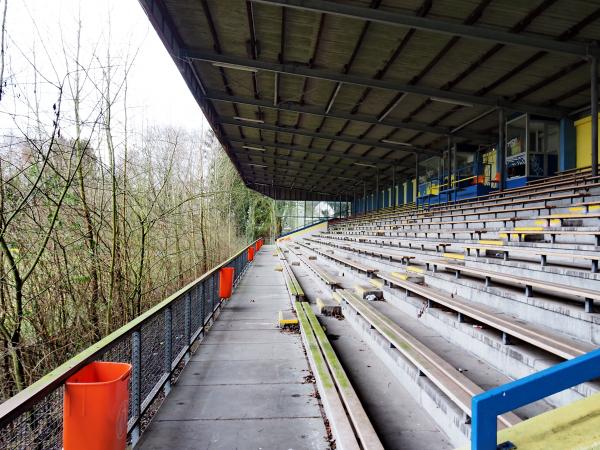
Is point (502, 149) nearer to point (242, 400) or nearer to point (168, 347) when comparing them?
point (242, 400)

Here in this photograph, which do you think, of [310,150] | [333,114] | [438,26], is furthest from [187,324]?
[310,150]

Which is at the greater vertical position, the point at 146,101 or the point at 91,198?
the point at 146,101

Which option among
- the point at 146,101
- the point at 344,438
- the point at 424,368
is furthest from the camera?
the point at 146,101

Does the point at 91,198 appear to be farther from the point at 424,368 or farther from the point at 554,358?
the point at 554,358

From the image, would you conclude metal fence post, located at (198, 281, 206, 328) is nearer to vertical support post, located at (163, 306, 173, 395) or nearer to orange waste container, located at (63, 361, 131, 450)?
vertical support post, located at (163, 306, 173, 395)

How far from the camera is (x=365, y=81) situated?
11.0 m

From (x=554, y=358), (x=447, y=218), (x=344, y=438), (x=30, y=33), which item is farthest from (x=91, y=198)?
(x=447, y=218)

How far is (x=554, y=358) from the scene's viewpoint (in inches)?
102

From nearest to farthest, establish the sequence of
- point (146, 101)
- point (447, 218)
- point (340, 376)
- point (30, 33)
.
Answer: point (340, 376) < point (30, 33) < point (146, 101) < point (447, 218)

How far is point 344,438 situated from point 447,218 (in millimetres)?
9890

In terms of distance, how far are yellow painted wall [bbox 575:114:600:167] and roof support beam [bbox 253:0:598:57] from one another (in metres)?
4.57

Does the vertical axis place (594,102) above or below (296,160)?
below

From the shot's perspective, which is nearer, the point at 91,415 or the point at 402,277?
the point at 91,415

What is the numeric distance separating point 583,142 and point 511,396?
14.5 m
